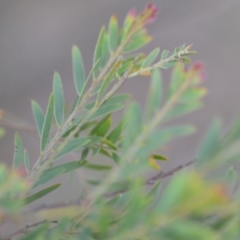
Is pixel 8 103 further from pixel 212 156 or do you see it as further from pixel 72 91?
pixel 212 156

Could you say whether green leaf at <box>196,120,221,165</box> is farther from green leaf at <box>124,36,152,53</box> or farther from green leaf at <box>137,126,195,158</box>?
green leaf at <box>124,36,152,53</box>

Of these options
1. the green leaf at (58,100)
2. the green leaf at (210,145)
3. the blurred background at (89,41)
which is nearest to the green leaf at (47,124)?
the green leaf at (58,100)

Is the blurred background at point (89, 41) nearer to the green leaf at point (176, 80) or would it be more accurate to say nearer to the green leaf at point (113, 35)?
the green leaf at point (113, 35)

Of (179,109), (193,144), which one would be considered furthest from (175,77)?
(193,144)

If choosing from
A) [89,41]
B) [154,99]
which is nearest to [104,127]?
[154,99]

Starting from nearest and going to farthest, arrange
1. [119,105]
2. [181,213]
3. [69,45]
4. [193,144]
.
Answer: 1. [181,213]
2. [119,105]
3. [193,144]
4. [69,45]

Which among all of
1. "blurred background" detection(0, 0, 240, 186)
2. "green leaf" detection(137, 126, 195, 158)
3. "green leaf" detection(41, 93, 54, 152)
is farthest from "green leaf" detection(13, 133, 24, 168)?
→ "blurred background" detection(0, 0, 240, 186)
